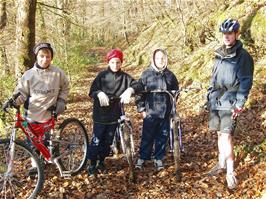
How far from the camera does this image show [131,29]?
4566 cm

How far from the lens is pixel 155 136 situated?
680cm

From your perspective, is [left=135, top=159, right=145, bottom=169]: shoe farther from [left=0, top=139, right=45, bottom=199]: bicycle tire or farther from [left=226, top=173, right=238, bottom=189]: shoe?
[left=0, top=139, right=45, bottom=199]: bicycle tire

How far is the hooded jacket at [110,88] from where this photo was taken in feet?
20.3

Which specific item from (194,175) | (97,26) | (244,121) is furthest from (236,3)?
(97,26)

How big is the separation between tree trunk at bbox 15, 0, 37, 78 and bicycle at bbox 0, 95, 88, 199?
12.5 ft

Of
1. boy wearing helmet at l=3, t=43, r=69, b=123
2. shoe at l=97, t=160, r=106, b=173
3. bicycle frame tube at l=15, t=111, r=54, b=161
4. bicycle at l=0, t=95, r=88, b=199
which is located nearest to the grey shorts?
shoe at l=97, t=160, r=106, b=173

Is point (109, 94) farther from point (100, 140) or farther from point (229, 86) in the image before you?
point (229, 86)

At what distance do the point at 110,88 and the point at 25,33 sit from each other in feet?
13.7

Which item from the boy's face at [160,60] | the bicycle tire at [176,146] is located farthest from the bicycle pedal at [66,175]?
the boy's face at [160,60]

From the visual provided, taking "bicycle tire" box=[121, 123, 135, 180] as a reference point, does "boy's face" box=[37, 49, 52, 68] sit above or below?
above

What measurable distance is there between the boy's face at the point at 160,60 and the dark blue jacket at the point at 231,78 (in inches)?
36.4

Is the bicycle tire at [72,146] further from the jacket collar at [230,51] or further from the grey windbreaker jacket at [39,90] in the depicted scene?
the jacket collar at [230,51]

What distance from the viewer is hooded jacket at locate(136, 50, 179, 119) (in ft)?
21.1

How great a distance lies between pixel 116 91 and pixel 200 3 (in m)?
16.5
